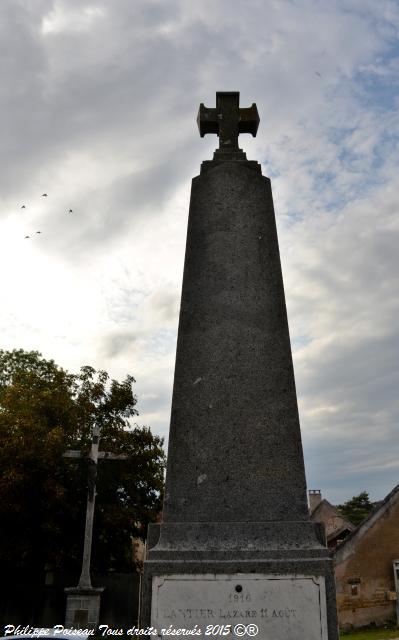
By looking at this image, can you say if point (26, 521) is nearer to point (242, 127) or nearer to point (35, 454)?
point (35, 454)

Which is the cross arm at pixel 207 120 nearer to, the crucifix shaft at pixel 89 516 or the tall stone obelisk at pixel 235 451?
the tall stone obelisk at pixel 235 451

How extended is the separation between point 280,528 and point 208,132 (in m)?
4.44

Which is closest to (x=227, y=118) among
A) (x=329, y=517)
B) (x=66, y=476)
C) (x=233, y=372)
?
(x=233, y=372)

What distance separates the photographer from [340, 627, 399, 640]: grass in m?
14.7

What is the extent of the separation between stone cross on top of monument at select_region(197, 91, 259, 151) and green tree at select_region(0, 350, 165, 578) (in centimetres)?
1109

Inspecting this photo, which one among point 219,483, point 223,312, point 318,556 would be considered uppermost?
point 223,312

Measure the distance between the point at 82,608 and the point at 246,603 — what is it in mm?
10261

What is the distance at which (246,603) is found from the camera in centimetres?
386

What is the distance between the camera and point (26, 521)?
51.3 feet

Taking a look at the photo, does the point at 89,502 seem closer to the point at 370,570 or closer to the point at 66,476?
the point at 66,476

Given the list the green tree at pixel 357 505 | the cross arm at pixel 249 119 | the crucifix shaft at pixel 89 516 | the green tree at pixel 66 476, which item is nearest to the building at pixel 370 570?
the green tree at pixel 66 476

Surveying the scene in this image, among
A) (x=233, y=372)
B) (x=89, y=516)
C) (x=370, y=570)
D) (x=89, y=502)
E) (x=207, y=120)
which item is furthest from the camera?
(x=370, y=570)

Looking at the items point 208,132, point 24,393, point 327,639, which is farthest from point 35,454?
point 327,639

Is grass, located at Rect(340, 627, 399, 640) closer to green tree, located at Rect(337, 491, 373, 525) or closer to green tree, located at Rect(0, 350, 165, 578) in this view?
green tree, located at Rect(0, 350, 165, 578)
